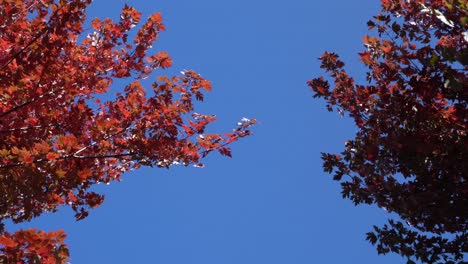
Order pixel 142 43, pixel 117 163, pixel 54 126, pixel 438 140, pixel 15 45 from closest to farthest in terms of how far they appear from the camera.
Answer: pixel 438 140 → pixel 15 45 → pixel 54 126 → pixel 142 43 → pixel 117 163

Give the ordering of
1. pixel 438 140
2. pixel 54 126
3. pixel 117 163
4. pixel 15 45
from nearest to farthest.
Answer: pixel 438 140
pixel 15 45
pixel 54 126
pixel 117 163

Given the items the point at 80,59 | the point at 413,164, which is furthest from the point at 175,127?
the point at 413,164

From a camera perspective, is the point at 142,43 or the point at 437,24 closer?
the point at 437,24

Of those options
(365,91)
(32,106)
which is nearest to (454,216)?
(365,91)

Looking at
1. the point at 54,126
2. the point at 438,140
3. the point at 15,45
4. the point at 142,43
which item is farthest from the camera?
the point at 142,43

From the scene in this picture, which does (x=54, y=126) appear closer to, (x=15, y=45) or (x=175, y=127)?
(x=15, y=45)

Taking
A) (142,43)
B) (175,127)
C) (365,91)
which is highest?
(142,43)

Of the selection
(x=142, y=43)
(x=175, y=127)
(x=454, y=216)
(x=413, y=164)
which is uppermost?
(x=142, y=43)

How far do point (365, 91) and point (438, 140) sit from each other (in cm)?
130

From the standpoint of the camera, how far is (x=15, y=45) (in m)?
5.61

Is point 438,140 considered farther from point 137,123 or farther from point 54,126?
point 54,126

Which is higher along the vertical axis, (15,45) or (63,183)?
(15,45)

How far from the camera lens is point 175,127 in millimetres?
6262

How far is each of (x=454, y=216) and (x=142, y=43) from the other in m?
5.13
